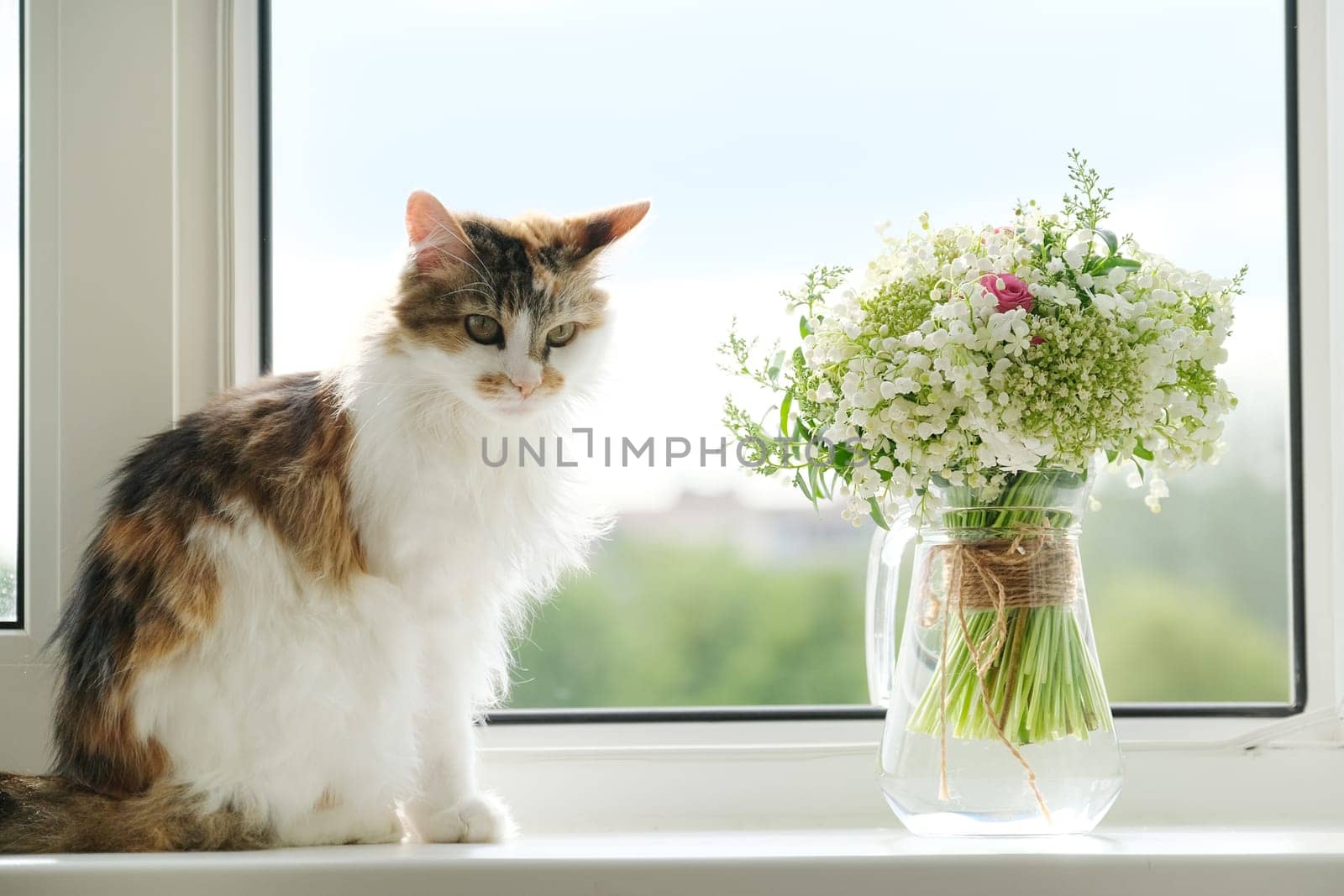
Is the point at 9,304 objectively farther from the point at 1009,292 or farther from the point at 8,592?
the point at 1009,292

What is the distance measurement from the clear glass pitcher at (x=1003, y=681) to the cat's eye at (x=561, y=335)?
1.32ft

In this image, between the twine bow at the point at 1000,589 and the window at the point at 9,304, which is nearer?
the twine bow at the point at 1000,589

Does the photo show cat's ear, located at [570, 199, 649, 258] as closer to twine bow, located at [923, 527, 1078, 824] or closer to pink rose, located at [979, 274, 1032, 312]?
pink rose, located at [979, 274, 1032, 312]

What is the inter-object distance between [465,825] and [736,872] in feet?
0.98

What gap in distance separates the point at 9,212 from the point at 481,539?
800 millimetres

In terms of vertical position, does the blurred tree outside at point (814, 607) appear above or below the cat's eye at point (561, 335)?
below

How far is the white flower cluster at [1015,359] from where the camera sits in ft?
3.24

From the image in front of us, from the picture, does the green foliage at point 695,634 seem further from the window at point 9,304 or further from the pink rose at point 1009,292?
the window at point 9,304

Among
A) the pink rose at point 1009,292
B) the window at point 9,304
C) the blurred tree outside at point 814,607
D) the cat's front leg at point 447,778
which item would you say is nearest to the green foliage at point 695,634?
A: the blurred tree outside at point 814,607

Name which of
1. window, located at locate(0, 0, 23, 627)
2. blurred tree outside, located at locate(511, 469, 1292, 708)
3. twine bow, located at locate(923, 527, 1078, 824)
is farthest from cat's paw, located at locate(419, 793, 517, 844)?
window, located at locate(0, 0, 23, 627)

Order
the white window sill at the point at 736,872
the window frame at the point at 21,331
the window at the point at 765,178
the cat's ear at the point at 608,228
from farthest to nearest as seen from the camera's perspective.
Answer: the window at the point at 765,178
the window frame at the point at 21,331
the cat's ear at the point at 608,228
the white window sill at the point at 736,872

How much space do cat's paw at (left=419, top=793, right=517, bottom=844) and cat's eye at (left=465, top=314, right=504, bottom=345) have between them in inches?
18.2

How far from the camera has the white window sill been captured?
3.03 feet

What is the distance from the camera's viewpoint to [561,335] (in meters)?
1.13
